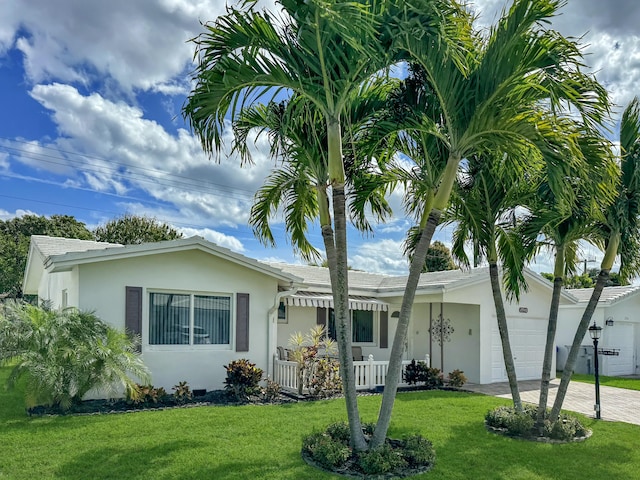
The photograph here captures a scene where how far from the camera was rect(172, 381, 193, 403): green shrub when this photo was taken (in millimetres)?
14305

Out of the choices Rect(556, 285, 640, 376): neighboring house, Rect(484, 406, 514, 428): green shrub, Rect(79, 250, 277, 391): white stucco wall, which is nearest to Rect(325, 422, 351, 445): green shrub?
Rect(484, 406, 514, 428): green shrub

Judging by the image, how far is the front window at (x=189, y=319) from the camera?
614 inches

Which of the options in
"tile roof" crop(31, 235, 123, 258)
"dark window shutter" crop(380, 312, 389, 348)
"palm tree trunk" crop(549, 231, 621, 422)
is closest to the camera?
"palm tree trunk" crop(549, 231, 621, 422)

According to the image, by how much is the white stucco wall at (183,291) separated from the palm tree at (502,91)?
8.66 metres

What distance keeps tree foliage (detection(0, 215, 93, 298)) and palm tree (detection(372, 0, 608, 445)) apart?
4639 centimetres

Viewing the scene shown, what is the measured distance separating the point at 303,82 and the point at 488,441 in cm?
871

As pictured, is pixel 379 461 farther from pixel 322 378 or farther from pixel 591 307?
pixel 322 378

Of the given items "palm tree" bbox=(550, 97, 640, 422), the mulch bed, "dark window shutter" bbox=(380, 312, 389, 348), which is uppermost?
"palm tree" bbox=(550, 97, 640, 422)

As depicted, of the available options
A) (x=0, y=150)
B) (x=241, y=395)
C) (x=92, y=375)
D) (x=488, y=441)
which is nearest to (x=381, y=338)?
(x=241, y=395)

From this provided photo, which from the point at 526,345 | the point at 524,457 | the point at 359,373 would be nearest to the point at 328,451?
the point at 524,457

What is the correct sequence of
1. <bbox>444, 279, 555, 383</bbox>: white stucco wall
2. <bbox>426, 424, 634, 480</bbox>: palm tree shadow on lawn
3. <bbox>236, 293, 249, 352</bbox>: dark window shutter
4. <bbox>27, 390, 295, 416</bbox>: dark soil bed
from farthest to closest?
<bbox>444, 279, 555, 383</bbox>: white stucco wall
<bbox>236, 293, 249, 352</bbox>: dark window shutter
<bbox>27, 390, 295, 416</bbox>: dark soil bed
<bbox>426, 424, 634, 480</bbox>: palm tree shadow on lawn

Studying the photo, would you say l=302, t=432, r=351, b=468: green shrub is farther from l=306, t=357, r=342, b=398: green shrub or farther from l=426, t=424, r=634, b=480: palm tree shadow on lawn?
l=306, t=357, r=342, b=398: green shrub

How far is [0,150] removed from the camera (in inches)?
1237

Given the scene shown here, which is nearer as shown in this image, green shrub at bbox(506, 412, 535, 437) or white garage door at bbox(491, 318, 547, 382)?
green shrub at bbox(506, 412, 535, 437)
